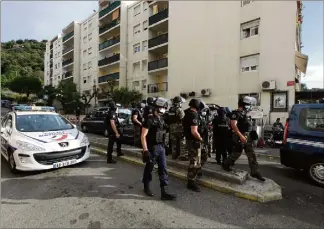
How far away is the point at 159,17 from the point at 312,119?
22663 millimetres

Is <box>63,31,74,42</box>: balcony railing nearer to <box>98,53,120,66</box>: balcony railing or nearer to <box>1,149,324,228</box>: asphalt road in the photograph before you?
<box>98,53,120,66</box>: balcony railing

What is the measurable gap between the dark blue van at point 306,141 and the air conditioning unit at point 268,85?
10.3m

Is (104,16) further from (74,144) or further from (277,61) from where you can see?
(74,144)

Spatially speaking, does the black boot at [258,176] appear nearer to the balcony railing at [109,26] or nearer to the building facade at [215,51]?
the building facade at [215,51]

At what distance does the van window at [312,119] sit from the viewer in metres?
5.08

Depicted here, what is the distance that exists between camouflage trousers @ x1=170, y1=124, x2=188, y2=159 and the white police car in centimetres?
225

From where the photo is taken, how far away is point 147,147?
13.7ft

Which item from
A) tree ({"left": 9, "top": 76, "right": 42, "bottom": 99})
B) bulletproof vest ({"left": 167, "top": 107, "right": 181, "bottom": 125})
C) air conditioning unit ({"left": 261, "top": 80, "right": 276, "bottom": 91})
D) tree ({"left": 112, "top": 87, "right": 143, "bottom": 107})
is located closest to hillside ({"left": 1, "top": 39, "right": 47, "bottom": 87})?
tree ({"left": 9, "top": 76, "right": 42, "bottom": 99})

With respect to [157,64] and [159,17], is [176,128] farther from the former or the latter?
[159,17]

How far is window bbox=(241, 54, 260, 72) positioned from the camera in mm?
16281

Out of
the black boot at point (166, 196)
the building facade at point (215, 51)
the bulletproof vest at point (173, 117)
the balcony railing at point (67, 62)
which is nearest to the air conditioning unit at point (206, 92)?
the building facade at point (215, 51)

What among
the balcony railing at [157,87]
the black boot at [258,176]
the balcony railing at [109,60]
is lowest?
the black boot at [258,176]

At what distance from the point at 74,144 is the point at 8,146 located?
1523mm

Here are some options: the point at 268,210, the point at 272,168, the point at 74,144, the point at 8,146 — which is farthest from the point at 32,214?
the point at 272,168
